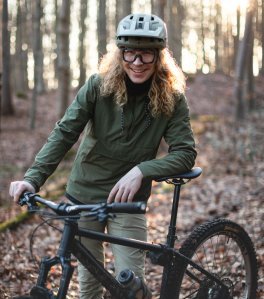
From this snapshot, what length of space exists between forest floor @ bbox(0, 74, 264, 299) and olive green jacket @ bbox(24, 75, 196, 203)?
1.71 metres

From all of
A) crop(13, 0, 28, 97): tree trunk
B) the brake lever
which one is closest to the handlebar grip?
the brake lever

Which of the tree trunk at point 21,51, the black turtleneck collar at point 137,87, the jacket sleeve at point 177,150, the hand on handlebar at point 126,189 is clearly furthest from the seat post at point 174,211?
the tree trunk at point 21,51

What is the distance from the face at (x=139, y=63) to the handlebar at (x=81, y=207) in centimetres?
116

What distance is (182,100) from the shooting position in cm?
341

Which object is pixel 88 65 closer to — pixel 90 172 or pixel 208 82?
pixel 208 82

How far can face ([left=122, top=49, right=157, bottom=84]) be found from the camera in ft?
10.7

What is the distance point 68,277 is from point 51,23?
35796 mm

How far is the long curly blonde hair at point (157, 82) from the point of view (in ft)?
10.7

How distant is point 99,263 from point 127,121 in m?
1.04

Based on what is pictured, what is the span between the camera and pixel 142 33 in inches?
125

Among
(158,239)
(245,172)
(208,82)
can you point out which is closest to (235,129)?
(245,172)

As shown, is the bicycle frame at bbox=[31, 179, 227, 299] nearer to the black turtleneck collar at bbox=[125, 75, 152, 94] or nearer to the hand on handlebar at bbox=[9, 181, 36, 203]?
the hand on handlebar at bbox=[9, 181, 36, 203]

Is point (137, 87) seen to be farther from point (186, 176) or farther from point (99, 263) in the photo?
point (99, 263)

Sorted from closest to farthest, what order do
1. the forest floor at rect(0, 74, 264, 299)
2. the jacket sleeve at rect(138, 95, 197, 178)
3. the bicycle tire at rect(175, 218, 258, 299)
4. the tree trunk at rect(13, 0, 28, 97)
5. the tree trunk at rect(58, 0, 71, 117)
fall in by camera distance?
the jacket sleeve at rect(138, 95, 197, 178), the bicycle tire at rect(175, 218, 258, 299), the forest floor at rect(0, 74, 264, 299), the tree trunk at rect(58, 0, 71, 117), the tree trunk at rect(13, 0, 28, 97)
